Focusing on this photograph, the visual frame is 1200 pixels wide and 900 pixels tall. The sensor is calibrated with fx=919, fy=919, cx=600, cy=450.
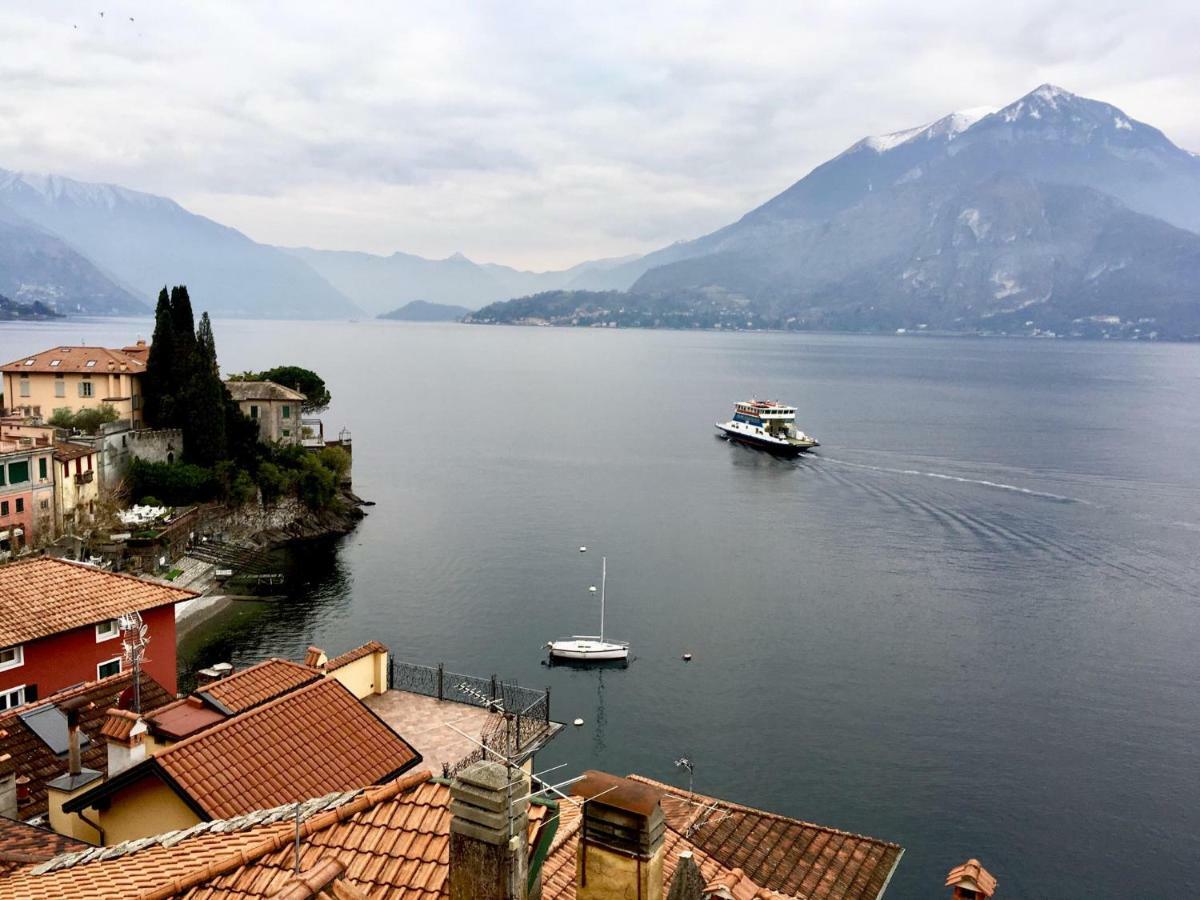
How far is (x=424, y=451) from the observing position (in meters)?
90.6

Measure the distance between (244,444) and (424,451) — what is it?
1325 inches

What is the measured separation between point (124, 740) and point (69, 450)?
38.5 metres

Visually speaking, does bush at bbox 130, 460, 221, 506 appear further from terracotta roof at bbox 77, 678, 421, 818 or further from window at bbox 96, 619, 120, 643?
terracotta roof at bbox 77, 678, 421, 818

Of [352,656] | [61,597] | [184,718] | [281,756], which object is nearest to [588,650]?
[352,656]

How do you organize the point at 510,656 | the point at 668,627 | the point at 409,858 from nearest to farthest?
the point at 409,858 → the point at 510,656 → the point at 668,627

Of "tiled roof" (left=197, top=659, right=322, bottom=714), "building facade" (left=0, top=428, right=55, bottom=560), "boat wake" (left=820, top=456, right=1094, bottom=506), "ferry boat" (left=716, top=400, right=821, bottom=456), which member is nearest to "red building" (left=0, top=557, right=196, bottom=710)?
"tiled roof" (left=197, top=659, right=322, bottom=714)

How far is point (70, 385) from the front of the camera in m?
53.8

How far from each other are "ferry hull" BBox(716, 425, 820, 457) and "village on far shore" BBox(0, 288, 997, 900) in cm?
5992

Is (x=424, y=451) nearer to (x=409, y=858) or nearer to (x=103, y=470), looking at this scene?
(x=103, y=470)

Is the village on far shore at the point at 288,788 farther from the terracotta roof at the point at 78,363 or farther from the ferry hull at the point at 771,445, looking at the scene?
the ferry hull at the point at 771,445

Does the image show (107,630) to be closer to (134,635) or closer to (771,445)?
(134,635)

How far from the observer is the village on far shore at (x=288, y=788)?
541cm

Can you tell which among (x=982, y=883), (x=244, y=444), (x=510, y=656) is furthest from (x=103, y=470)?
(x=982, y=883)

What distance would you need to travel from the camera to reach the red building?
20344 millimetres
